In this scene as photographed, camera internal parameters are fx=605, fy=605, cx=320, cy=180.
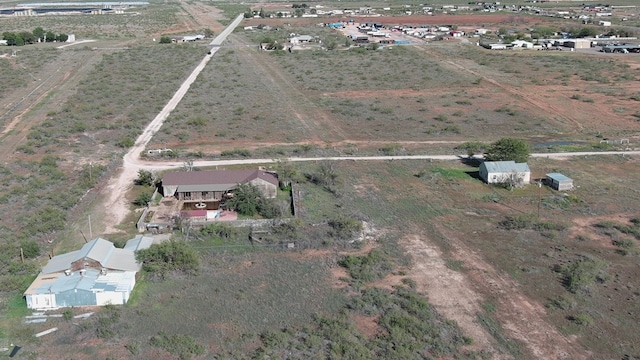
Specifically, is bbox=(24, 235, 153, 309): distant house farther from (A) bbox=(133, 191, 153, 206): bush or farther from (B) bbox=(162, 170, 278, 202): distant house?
(B) bbox=(162, 170, 278, 202): distant house

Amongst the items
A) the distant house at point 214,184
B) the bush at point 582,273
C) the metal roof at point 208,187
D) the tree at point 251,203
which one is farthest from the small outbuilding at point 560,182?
the metal roof at point 208,187

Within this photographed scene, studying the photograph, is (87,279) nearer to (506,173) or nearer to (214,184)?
(214,184)

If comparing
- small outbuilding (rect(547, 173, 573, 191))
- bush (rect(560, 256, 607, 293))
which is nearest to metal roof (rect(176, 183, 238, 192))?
bush (rect(560, 256, 607, 293))

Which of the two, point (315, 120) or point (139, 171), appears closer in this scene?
point (139, 171)

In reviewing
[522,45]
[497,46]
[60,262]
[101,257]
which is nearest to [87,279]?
[101,257]

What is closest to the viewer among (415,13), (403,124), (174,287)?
(174,287)

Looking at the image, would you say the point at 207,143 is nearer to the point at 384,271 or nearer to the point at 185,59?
the point at 384,271

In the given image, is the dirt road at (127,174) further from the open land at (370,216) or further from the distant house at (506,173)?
the distant house at (506,173)

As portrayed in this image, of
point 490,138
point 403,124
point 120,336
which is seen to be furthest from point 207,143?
point 120,336
